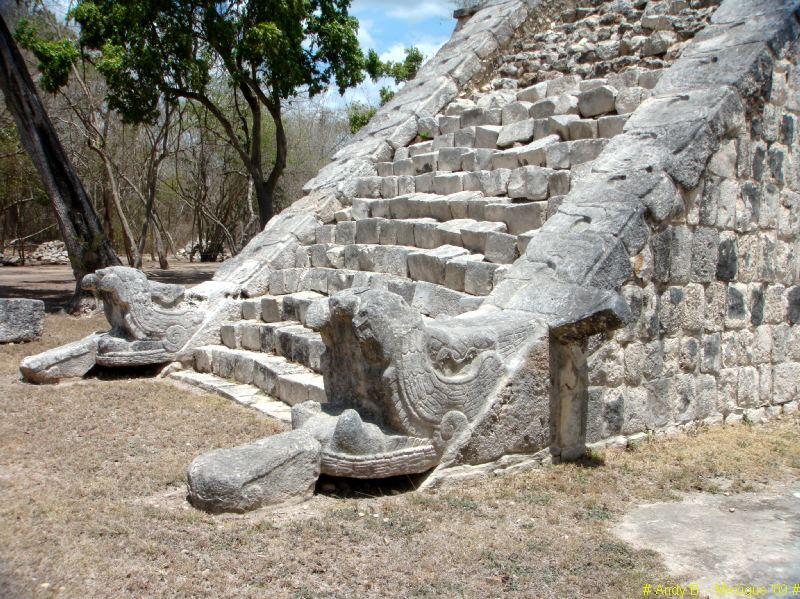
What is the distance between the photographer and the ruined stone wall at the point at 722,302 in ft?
16.2

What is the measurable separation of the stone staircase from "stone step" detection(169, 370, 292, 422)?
2cm

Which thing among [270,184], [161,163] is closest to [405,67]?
[270,184]

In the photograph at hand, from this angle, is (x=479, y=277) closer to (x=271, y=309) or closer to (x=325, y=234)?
(x=271, y=309)

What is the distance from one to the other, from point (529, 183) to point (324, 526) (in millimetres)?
3450

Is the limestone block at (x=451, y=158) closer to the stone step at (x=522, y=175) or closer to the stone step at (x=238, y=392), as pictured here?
the stone step at (x=522, y=175)

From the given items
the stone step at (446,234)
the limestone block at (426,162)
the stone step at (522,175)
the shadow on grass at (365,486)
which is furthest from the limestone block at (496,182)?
the shadow on grass at (365,486)

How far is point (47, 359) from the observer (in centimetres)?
695

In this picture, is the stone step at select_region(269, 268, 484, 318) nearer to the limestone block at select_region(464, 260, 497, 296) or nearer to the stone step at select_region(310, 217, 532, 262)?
the limestone block at select_region(464, 260, 497, 296)

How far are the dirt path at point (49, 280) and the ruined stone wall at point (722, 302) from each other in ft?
26.5

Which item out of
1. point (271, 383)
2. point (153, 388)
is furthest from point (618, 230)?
point (153, 388)

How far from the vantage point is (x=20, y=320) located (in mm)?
9008

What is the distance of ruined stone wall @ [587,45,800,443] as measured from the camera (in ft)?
16.2

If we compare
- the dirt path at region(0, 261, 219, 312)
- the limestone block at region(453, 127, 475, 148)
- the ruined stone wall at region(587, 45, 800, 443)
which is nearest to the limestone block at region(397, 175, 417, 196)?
the limestone block at region(453, 127, 475, 148)

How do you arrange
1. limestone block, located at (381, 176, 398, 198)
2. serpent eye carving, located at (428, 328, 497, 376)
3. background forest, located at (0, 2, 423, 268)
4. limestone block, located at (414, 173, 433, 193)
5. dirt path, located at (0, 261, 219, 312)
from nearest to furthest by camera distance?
serpent eye carving, located at (428, 328, 497, 376), limestone block, located at (414, 173, 433, 193), limestone block, located at (381, 176, 398, 198), dirt path, located at (0, 261, 219, 312), background forest, located at (0, 2, 423, 268)
